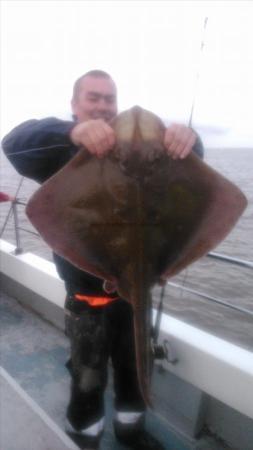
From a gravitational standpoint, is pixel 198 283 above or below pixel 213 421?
below

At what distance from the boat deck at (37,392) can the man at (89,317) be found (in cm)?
24

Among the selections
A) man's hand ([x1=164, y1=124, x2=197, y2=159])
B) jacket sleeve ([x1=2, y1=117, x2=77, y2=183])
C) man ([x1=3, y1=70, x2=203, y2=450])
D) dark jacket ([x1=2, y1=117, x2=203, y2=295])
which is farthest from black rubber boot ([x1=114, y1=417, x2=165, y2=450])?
man's hand ([x1=164, y1=124, x2=197, y2=159])

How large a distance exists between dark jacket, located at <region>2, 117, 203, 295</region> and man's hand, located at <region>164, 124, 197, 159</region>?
0.46 meters

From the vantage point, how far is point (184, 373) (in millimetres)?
2793

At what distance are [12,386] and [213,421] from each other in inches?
60.3

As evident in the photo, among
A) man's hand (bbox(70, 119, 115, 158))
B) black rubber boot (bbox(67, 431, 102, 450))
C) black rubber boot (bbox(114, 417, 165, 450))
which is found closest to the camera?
man's hand (bbox(70, 119, 115, 158))

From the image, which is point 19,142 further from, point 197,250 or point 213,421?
point 213,421

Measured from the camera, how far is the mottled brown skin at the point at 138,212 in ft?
5.39

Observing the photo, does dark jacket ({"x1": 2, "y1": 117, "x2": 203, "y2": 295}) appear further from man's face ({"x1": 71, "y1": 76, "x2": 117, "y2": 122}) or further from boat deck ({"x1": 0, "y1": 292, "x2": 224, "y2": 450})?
boat deck ({"x1": 0, "y1": 292, "x2": 224, "y2": 450})

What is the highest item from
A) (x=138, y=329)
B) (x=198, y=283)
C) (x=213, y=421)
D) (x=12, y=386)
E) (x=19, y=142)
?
(x=19, y=142)

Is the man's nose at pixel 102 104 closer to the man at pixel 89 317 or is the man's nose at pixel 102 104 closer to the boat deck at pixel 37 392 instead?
the man at pixel 89 317

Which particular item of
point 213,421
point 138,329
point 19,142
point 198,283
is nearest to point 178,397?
point 213,421

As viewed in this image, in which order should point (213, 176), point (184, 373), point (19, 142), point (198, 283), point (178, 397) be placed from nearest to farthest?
point (213, 176)
point (19, 142)
point (184, 373)
point (178, 397)
point (198, 283)

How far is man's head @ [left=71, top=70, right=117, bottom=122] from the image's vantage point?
223 cm
